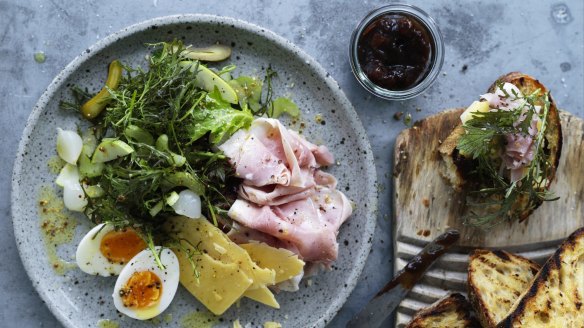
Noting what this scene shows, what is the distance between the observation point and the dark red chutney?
11.1 ft

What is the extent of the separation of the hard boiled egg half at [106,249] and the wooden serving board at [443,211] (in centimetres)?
129

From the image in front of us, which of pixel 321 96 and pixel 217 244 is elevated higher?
pixel 321 96

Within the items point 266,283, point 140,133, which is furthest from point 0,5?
point 266,283

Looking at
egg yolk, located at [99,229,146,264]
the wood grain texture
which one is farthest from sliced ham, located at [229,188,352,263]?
egg yolk, located at [99,229,146,264]

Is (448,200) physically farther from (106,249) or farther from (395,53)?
(106,249)

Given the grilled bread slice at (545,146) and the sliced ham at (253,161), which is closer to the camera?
the sliced ham at (253,161)

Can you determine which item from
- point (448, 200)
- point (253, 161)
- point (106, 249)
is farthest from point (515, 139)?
point (106, 249)

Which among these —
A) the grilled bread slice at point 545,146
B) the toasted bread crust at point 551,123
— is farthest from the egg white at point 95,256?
the toasted bread crust at point 551,123

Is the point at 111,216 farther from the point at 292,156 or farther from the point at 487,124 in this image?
the point at 487,124

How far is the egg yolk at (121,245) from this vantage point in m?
3.28

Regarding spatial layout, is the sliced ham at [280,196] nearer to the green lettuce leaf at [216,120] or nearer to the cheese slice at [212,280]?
the green lettuce leaf at [216,120]

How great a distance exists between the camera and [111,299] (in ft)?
11.0

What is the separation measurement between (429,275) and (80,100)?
1888mm

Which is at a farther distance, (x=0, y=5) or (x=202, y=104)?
(x=0, y=5)
